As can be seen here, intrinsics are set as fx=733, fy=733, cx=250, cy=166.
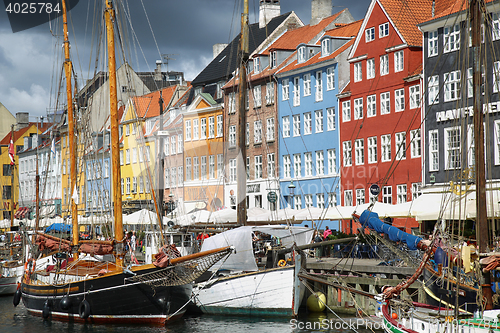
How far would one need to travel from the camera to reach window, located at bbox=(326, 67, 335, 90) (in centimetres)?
5106

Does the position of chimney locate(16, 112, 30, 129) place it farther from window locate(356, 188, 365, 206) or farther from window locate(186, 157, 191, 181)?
window locate(356, 188, 365, 206)

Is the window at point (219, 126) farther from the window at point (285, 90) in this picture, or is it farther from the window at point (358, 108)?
the window at point (358, 108)

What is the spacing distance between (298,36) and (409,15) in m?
15.3

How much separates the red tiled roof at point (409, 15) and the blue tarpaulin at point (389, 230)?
73.7 ft

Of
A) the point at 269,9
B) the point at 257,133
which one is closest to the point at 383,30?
the point at 257,133

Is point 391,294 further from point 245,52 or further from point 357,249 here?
point 245,52

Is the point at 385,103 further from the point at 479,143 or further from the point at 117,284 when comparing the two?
the point at 479,143

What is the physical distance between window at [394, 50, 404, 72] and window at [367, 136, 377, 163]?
183 inches

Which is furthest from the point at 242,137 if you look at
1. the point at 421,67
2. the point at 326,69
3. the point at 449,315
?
the point at 326,69

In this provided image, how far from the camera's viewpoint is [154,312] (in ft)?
79.0

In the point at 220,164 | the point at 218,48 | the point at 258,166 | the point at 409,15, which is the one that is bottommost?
the point at 258,166

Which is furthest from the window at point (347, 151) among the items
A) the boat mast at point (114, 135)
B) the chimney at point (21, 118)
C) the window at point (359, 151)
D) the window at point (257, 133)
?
the chimney at point (21, 118)

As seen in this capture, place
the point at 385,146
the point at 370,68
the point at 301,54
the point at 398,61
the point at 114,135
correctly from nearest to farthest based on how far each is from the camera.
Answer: the point at 114,135 → the point at 398,61 → the point at 385,146 → the point at 370,68 → the point at 301,54

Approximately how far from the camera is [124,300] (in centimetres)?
2391
